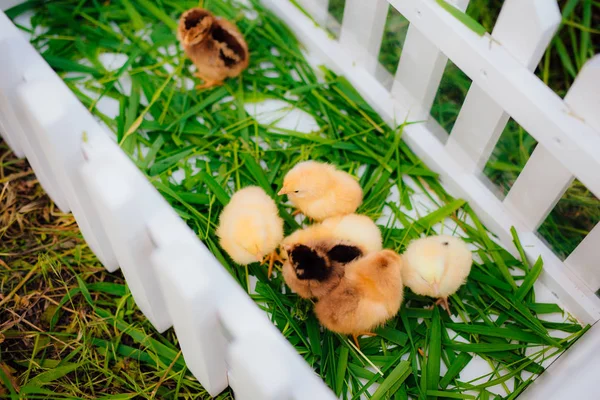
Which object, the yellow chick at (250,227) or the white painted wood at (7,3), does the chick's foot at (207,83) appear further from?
the white painted wood at (7,3)

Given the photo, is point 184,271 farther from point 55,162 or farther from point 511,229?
point 511,229

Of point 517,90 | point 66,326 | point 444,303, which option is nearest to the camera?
point 517,90

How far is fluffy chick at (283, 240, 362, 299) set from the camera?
52.8 inches

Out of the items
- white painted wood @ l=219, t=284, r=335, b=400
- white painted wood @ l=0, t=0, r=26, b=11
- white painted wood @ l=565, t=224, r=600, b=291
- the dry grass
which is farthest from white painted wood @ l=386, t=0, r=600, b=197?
white painted wood @ l=0, t=0, r=26, b=11

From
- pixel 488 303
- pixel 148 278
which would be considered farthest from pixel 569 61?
pixel 148 278

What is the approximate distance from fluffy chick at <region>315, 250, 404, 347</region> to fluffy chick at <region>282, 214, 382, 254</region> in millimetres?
85

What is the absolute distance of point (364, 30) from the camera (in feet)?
5.54

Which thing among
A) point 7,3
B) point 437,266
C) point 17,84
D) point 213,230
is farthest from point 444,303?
point 7,3

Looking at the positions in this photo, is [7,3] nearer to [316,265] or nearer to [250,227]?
[250,227]

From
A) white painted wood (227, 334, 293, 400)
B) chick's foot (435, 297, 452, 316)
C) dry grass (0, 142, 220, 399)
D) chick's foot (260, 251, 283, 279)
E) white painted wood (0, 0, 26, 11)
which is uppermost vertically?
white painted wood (227, 334, 293, 400)

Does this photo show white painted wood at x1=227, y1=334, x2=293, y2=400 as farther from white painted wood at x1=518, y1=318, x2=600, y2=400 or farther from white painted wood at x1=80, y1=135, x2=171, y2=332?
white painted wood at x1=518, y1=318, x2=600, y2=400

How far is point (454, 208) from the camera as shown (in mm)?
1629

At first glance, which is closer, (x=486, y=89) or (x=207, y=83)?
(x=486, y=89)

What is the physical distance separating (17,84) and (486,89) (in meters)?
1.03
